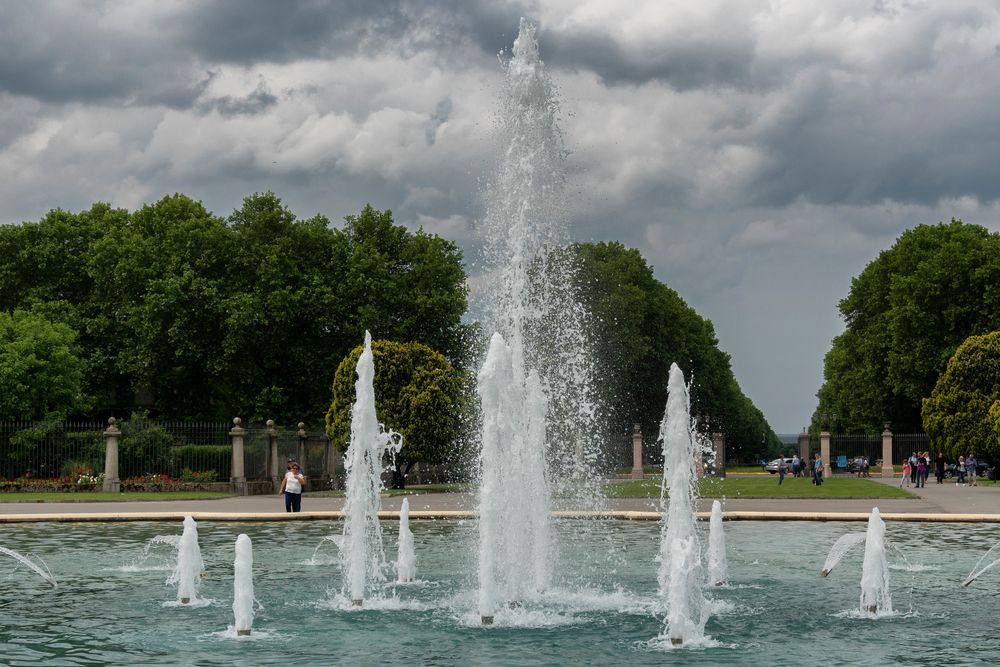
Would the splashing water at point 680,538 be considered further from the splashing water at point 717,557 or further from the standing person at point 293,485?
the standing person at point 293,485

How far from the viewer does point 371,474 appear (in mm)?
17828

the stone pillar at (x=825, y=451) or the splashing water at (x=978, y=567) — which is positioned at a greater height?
the stone pillar at (x=825, y=451)

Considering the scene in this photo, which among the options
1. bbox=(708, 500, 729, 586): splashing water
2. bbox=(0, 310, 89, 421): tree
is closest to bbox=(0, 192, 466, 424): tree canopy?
bbox=(0, 310, 89, 421): tree

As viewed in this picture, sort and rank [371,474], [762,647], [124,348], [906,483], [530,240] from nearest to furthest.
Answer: [762,647]
[371,474]
[530,240]
[906,483]
[124,348]

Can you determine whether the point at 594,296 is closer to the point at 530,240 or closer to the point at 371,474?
the point at 530,240

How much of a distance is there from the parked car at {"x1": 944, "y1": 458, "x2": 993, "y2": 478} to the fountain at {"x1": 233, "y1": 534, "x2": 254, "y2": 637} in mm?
45135

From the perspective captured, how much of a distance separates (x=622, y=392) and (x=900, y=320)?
54.5ft

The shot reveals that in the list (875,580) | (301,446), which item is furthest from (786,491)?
(875,580)

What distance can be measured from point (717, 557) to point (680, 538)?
15.5 ft

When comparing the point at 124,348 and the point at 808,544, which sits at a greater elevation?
the point at 124,348

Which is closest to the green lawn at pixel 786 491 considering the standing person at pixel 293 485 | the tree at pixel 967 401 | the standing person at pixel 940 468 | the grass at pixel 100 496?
the tree at pixel 967 401

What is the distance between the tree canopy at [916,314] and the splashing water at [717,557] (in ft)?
150

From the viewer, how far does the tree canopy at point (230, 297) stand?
53281 millimetres

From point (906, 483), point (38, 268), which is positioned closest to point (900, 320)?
point (906, 483)
